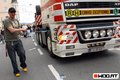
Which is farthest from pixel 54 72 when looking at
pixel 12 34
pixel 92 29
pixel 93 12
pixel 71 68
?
pixel 93 12

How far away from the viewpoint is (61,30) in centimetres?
741

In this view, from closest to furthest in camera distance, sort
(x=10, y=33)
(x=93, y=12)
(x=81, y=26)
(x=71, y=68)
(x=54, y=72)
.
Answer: (x=10, y=33) → (x=54, y=72) → (x=71, y=68) → (x=81, y=26) → (x=93, y=12)

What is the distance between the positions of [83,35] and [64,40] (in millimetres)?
667

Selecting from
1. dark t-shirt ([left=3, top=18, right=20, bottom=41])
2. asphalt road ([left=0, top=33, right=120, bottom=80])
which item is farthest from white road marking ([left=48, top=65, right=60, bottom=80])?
dark t-shirt ([left=3, top=18, right=20, bottom=41])

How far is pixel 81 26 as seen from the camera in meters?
7.45

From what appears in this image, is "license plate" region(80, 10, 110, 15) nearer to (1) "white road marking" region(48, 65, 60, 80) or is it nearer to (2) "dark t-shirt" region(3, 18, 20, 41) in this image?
(1) "white road marking" region(48, 65, 60, 80)

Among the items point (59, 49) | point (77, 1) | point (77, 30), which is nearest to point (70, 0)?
point (77, 1)

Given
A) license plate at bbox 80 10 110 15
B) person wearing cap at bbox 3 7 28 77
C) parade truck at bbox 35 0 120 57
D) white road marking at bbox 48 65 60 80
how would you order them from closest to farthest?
white road marking at bbox 48 65 60 80, person wearing cap at bbox 3 7 28 77, parade truck at bbox 35 0 120 57, license plate at bbox 80 10 110 15

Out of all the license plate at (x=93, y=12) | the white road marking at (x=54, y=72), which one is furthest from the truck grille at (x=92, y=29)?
the white road marking at (x=54, y=72)

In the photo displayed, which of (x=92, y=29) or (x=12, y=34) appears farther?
(x=92, y=29)

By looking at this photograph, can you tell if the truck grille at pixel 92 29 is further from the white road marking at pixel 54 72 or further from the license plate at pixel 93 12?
the white road marking at pixel 54 72

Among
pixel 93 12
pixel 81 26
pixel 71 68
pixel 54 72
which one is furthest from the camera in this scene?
pixel 93 12

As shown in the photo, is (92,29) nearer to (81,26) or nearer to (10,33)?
(81,26)

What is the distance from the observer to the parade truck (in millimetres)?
7333
